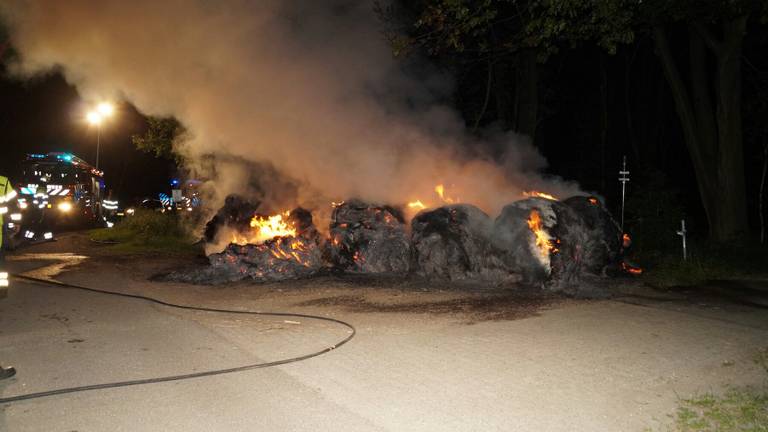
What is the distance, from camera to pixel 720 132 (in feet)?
44.5

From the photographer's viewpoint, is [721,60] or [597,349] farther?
[721,60]

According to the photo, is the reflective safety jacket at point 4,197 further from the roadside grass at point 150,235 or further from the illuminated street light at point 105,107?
the roadside grass at point 150,235

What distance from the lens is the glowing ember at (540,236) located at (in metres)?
9.70

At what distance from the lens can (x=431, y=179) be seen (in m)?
12.3

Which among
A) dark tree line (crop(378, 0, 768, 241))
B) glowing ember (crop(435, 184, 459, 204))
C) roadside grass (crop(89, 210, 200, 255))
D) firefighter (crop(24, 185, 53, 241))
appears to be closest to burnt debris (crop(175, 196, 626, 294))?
glowing ember (crop(435, 184, 459, 204))

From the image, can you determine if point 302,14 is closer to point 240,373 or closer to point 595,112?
point 240,373

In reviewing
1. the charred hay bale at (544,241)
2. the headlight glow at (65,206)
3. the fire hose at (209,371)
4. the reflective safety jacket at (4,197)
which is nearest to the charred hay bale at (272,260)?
the fire hose at (209,371)

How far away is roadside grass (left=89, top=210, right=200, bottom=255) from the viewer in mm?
15695

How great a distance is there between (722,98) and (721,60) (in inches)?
36.2

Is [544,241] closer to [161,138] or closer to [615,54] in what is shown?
[615,54]

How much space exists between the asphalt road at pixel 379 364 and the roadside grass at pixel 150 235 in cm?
740

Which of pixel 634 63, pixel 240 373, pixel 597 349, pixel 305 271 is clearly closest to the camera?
pixel 240 373

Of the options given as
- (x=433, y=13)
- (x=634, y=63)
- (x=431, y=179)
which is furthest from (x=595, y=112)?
(x=433, y=13)

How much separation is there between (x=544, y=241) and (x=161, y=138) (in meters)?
13.6
